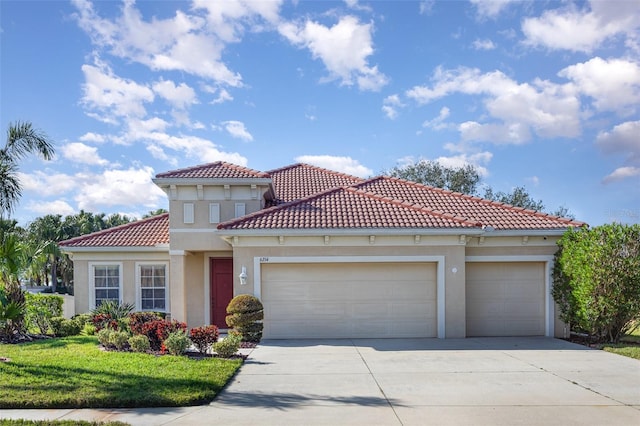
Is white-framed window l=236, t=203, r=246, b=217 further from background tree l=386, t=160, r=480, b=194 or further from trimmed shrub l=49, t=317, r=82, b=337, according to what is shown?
background tree l=386, t=160, r=480, b=194

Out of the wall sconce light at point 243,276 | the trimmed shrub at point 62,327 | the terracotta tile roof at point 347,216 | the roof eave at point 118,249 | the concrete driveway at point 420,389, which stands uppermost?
the terracotta tile roof at point 347,216

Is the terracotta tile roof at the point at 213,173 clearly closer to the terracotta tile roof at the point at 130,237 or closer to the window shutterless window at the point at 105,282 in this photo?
the terracotta tile roof at the point at 130,237

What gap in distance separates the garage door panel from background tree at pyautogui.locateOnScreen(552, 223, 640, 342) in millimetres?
1458

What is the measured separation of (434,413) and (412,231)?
722cm

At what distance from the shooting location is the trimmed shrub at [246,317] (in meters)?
12.6

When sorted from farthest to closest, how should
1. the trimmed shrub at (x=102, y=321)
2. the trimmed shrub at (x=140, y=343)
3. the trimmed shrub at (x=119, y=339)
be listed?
the trimmed shrub at (x=102, y=321) < the trimmed shrub at (x=119, y=339) < the trimmed shrub at (x=140, y=343)

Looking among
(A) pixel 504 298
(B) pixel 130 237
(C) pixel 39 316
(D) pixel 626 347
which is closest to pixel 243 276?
(B) pixel 130 237

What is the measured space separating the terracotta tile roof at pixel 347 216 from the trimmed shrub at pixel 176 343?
150 inches

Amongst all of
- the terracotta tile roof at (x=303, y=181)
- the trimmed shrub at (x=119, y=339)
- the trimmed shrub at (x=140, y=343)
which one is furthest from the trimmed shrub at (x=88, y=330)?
the terracotta tile roof at (x=303, y=181)

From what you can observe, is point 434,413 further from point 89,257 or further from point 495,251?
point 89,257

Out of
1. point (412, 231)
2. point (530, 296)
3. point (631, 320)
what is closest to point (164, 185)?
point (412, 231)

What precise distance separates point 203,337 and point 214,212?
567 centimetres

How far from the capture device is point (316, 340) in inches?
526

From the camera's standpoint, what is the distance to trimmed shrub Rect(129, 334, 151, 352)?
1076 centimetres
